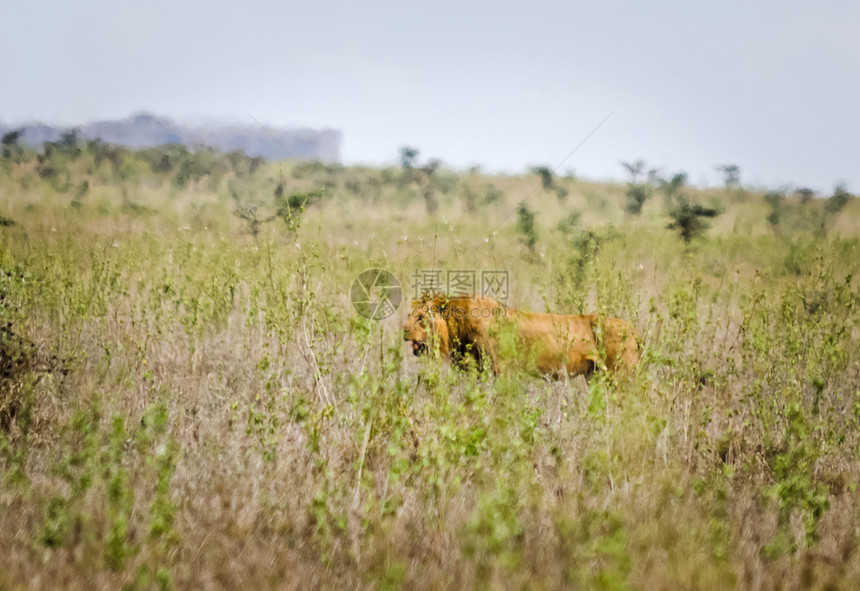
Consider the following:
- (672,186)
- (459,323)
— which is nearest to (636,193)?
(672,186)

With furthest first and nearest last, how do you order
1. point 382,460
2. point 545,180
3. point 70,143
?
point 545,180, point 70,143, point 382,460

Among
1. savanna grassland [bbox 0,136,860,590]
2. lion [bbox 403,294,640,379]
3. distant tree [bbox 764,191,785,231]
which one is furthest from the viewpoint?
distant tree [bbox 764,191,785,231]

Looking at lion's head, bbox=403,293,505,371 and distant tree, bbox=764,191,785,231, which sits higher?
distant tree, bbox=764,191,785,231

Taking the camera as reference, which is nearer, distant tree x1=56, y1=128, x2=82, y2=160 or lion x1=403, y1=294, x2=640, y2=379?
lion x1=403, y1=294, x2=640, y2=379

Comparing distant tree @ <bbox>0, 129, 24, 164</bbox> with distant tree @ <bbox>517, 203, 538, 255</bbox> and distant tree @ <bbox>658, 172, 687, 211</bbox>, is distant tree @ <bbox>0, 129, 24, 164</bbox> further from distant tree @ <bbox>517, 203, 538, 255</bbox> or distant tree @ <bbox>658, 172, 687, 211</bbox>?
distant tree @ <bbox>658, 172, 687, 211</bbox>

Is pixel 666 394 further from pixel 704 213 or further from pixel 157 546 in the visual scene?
pixel 704 213

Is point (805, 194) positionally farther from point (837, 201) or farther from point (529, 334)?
point (529, 334)

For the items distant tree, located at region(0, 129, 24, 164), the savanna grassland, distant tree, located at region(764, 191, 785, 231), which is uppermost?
distant tree, located at region(0, 129, 24, 164)

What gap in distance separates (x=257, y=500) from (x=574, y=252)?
6959 millimetres

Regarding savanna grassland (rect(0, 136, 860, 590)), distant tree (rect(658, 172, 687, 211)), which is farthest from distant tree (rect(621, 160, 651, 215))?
savanna grassland (rect(0, 136, 860, 590))

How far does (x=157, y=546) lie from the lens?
1.73 metres

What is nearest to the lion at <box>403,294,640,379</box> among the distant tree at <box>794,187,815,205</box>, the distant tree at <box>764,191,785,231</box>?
the distant tree at <box>764,191,785,231</box>

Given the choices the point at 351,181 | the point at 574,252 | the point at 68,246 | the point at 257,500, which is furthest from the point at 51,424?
the point at 351,181

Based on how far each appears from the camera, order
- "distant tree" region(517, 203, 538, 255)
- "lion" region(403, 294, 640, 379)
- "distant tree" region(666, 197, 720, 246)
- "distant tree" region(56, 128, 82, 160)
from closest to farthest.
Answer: "lion" region(403, 294, 640, 379)
"distant tree" region(517, 203, 538, 255)
"distant tree" region(666, 197, 720, 246)
"distant tree" region(56, 128, 82, 160)
